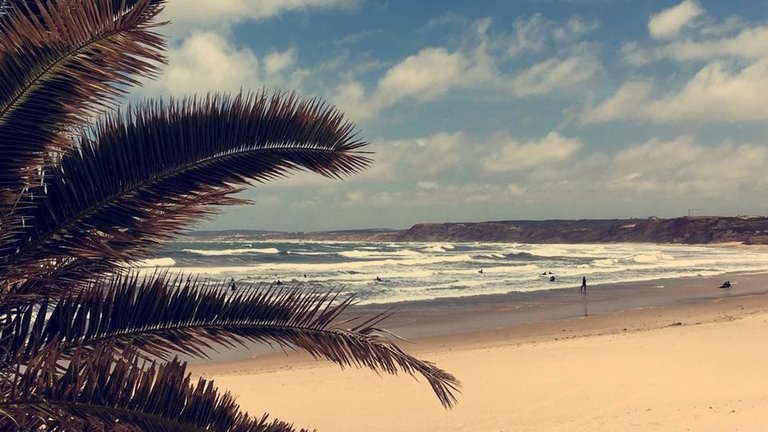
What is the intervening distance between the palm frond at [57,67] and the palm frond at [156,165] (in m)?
0.21

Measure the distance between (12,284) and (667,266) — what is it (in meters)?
48.3

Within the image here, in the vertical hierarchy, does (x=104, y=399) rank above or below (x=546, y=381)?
above

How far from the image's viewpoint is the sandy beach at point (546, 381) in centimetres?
881

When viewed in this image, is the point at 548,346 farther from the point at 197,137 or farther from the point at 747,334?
the point at 197,137

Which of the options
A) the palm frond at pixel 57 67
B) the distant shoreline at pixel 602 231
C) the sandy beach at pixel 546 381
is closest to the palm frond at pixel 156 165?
the palm frond at pixel 57 67

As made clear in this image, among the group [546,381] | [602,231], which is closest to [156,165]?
[546,381]

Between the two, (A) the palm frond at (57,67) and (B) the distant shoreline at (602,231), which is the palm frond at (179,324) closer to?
(A) the palm frond at (57,67)

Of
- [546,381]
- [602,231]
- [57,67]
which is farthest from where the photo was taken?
[602,231]

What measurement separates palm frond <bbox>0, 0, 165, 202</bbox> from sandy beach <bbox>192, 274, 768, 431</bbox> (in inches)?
153

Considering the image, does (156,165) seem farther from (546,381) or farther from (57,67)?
(546,381)

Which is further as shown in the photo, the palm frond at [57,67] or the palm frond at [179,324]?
the palm frond at [179,324]

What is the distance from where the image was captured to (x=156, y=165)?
131 inches

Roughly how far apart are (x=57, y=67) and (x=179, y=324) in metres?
1.45

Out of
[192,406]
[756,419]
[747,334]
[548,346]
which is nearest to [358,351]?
[192,406]
